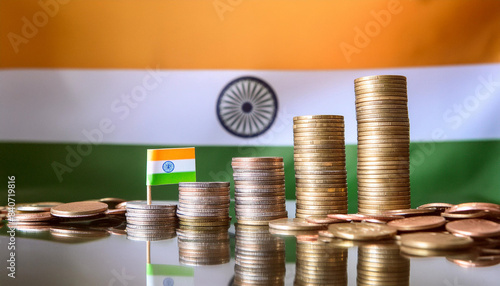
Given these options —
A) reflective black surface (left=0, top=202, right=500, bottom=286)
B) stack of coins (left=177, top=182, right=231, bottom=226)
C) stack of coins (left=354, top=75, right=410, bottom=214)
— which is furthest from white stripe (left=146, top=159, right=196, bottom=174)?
stack of coins (left=354, top=75, right=410, bottom=214)

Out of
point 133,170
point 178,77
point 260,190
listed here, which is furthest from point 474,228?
point 133,170

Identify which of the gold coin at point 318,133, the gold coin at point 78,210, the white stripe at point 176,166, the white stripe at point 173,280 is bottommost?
the white stripe at point 173,280

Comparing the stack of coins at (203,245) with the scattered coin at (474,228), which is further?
the scattered coin at (474,228)

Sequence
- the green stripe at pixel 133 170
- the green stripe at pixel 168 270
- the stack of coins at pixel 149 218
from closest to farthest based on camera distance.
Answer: the green stripe at pixel 168 270, the stack of coins at pixel 149 218, the green stripe at pixel 133 170

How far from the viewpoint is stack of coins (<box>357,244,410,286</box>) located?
151 cm

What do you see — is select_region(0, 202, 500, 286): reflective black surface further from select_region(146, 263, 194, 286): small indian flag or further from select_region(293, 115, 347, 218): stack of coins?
select_region(293, 115, 347, 218): stack of coins

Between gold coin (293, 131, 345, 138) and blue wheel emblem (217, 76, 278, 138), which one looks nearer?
gold coin (293, 131, 345, 138)

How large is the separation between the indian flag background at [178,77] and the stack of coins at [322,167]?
132 centimetres

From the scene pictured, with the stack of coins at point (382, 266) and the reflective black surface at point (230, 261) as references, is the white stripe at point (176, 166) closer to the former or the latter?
the reflective black surface at point (230, 261)

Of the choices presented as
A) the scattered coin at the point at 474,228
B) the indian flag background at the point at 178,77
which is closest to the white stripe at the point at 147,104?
the indian flag background at the point at 178,77

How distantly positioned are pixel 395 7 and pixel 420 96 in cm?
63

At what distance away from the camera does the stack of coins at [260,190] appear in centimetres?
265

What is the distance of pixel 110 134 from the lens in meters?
4.11

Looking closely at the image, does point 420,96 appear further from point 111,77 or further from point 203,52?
point 111,77
